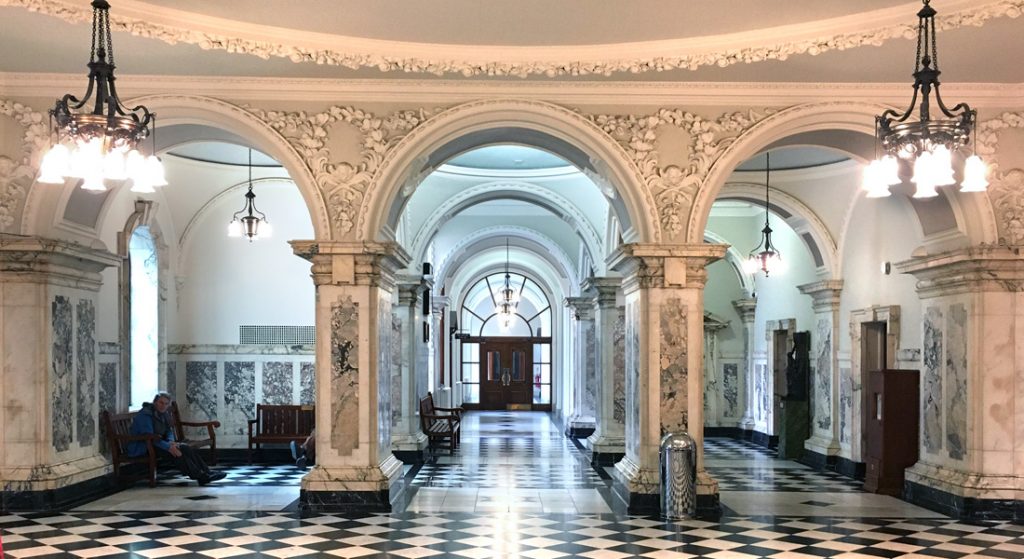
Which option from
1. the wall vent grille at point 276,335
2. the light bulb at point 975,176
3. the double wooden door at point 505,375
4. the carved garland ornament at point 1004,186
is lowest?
the double wooden door at point 505,375

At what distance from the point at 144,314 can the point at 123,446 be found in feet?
8.56

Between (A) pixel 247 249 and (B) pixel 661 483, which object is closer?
(B) pixel 661 483

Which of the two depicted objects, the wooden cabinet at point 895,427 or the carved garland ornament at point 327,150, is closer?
the carved garland ornament at point 327,150

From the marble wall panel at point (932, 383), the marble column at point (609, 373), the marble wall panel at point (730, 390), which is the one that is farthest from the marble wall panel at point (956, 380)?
the marble wall panel at point (730, 390)

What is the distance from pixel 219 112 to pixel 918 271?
7.06 meters

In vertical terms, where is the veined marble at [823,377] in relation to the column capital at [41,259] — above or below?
below

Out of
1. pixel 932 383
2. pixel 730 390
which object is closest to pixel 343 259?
pixel 932 383

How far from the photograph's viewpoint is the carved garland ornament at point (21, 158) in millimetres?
9383

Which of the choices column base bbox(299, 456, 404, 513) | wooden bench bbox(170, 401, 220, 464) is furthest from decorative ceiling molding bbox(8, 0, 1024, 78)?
wooden bench bbox(170, 401, 220, 464)

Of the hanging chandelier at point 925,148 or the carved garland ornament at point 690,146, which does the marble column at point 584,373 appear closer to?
the carved garland ornament at point 690,146

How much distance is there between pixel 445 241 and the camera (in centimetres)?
1952

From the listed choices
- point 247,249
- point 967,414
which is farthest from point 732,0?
point 247,249

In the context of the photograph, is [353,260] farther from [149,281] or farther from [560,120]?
[149,281]

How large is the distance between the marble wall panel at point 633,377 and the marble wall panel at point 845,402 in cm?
395
